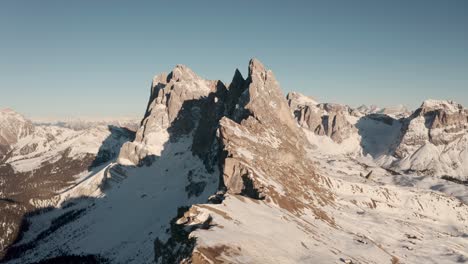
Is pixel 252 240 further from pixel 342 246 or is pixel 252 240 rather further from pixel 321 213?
pixel 321 213

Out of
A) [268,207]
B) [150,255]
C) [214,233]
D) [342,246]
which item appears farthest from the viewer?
[150,255]

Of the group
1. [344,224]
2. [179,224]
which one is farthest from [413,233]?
[179,224]

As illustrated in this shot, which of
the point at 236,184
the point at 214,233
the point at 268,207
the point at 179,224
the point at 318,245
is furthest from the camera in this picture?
the point at 236,184

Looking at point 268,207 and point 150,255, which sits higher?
point 268,207

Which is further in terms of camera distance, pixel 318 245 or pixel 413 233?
pixel 413 233

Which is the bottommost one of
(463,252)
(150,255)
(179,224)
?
(150,255)

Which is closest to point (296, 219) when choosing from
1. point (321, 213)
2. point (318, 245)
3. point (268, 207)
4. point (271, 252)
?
point (268, 207)

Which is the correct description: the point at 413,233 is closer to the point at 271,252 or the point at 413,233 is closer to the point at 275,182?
the point at 275,182

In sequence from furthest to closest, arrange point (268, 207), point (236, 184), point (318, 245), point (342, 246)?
point (236, 184) < point (268, 207) < point (342, 246) < point (318, 245)

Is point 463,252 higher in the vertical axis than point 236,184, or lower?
lower
